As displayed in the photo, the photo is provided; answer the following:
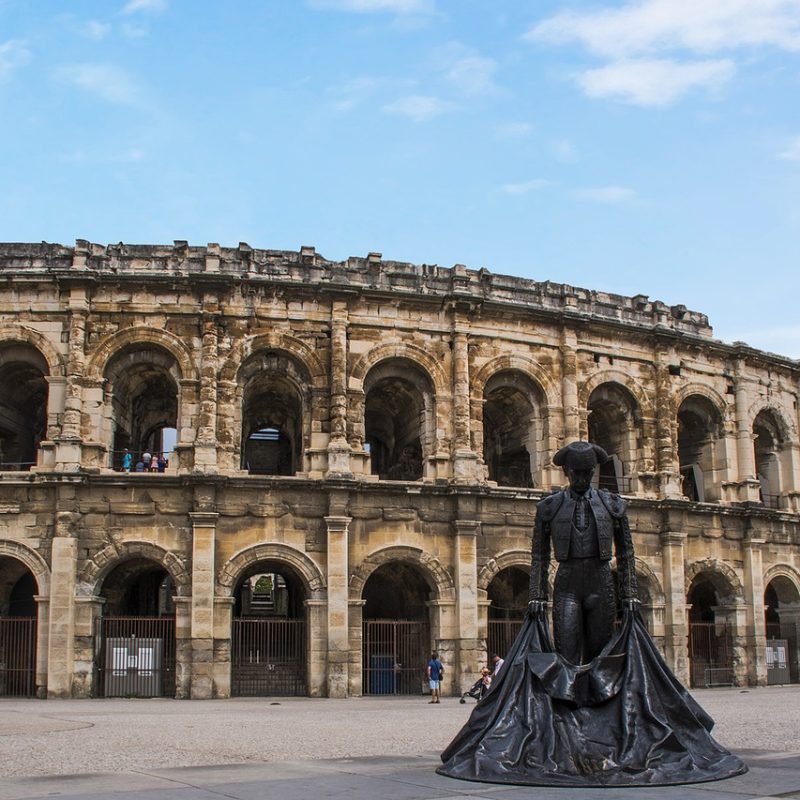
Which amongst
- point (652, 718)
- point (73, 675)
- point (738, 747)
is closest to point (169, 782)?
point (652, 718)

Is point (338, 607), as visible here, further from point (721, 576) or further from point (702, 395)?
point (702, 395)

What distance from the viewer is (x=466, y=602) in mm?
22438

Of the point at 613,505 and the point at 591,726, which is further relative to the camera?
the point at 613,505

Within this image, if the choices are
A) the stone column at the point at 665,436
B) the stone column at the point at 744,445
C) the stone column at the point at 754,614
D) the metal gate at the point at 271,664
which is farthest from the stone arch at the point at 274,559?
the stone column at the point at 744,445

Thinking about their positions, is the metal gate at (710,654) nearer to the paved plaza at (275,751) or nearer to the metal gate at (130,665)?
the paved plaza at (275,751)

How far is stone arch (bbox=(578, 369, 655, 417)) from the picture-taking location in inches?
983

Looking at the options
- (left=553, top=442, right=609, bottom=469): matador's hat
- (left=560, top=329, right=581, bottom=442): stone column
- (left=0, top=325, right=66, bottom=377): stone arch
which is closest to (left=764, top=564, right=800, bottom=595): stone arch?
(left=560, top=329, right=581, bottom=442): stone column

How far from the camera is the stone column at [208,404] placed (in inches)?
855

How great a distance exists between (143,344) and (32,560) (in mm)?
4913

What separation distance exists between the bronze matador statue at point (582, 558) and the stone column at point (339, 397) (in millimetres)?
13185

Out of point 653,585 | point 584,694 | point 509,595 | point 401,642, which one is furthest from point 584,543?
point 509,595

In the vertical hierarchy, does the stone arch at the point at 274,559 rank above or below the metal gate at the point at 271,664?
above

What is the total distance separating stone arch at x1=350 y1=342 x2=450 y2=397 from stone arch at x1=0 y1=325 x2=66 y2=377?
607 centimetres

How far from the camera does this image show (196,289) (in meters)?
Answer: 22.7
